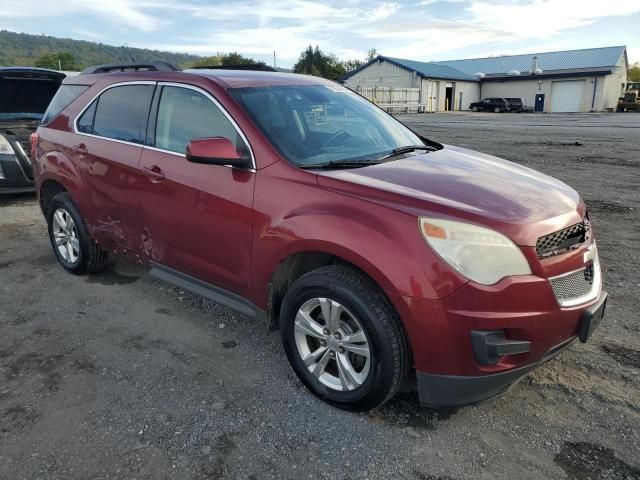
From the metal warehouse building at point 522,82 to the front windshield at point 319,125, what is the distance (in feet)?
133

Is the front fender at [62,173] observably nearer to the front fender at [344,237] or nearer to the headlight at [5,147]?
the front fender at [344,237]

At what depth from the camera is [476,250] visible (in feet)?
7.57

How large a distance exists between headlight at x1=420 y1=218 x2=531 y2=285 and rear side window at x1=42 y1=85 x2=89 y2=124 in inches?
140

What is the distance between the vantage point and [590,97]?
47.1 metres

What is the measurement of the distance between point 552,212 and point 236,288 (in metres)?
1.89

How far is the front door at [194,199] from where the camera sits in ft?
10.1

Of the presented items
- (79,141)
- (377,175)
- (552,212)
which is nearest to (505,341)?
(552,212)

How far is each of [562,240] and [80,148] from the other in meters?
3.73

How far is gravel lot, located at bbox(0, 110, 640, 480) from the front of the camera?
7.84ft

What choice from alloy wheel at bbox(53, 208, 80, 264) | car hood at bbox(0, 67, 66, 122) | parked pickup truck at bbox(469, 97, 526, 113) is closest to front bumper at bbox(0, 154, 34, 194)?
car hood at bbox(0, 67, 66, 122)

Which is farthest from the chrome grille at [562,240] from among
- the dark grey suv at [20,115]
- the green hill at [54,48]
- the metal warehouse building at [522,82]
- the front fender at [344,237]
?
the green hill at [54,48]

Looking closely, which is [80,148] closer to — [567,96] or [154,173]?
[154,173]

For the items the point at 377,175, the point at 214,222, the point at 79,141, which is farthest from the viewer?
the point at 79,141

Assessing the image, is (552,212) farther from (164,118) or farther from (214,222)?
(164,118)
